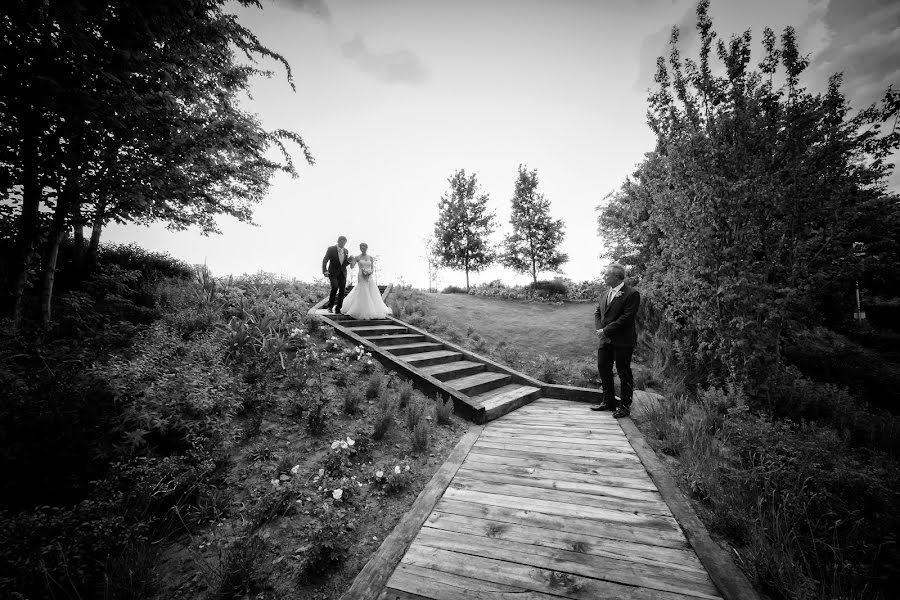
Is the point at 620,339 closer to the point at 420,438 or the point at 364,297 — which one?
the point at 420,438

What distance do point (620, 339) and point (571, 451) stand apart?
6.71 ft

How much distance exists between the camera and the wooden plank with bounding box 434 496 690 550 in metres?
2.22

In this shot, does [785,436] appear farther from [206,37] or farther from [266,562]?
[206,37]

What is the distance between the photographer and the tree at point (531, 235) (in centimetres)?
2156

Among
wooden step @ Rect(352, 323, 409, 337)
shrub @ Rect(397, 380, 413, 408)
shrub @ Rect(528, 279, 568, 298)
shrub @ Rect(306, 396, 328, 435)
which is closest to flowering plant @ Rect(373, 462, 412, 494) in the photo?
shrub @ Rect(306, 396, 328, 435)

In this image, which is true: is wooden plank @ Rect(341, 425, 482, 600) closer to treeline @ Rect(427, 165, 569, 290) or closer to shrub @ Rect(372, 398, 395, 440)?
shrub @ Rect(372, 398, 395, 440)

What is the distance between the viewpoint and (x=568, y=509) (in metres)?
2.57

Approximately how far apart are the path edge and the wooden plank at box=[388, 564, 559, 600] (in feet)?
3.38

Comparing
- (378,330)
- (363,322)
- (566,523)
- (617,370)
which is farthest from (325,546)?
(363,322)

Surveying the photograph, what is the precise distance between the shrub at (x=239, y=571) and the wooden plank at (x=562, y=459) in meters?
2.31

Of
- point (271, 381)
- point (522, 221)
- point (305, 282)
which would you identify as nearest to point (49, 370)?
point (271, 381)

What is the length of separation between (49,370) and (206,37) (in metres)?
4.19

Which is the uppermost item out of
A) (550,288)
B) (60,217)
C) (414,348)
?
(550,288)

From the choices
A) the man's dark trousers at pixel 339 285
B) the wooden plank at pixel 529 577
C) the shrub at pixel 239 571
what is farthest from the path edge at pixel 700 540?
the man's dark trousers at pixel 339 285
